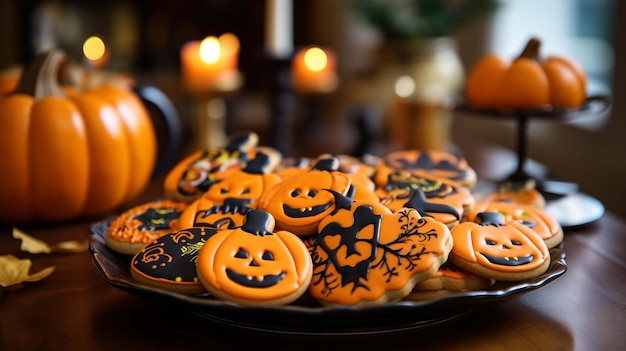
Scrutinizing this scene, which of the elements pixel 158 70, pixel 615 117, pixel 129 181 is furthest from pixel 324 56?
pixel 158 70

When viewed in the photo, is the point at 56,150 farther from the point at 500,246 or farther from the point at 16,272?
the point at 500,246

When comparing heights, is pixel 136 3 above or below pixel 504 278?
→ above

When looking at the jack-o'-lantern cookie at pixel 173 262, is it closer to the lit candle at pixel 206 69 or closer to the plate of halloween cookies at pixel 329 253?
the plate of halloween cookies at pixel 329 253

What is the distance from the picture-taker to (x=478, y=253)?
2.30ft

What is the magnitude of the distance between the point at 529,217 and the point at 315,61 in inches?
47.9

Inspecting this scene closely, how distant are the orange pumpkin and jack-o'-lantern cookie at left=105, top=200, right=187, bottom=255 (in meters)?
0.64

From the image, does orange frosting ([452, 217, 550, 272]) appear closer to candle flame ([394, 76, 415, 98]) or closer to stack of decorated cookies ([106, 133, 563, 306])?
stack of decorated cookies ([106, 133, 563, 306])

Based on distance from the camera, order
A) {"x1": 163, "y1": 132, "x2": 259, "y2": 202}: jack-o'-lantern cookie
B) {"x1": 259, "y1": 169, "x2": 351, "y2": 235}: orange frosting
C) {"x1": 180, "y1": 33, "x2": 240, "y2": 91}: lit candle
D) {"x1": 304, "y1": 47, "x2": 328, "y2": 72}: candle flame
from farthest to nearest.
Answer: {"x1": 304, "y1": 47, "x2": 328, "y2": 72}: candle flame < {"x1": 180, "y1": 33, "x2": 240, "y2": 91}: lit candle < {"x1": 163, "y1": 132, "x2": 259, "y2": 202}: jack-o'-lantern cookie < {"x1": 259, "y1": 169, "x2": 351, "y2": 235}: orange frosting

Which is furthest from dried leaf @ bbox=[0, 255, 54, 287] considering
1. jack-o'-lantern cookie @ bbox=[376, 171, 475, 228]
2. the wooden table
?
jack-o'-lantern cookie @ bbox=[376, 171, 475, 228]

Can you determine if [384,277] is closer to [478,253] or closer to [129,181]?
[478,253]

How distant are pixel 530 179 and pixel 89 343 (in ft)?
2.84

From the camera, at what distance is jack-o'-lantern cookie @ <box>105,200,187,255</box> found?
0.81 m

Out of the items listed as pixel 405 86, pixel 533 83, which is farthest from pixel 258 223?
pixel 405 86

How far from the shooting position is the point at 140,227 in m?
0.83
